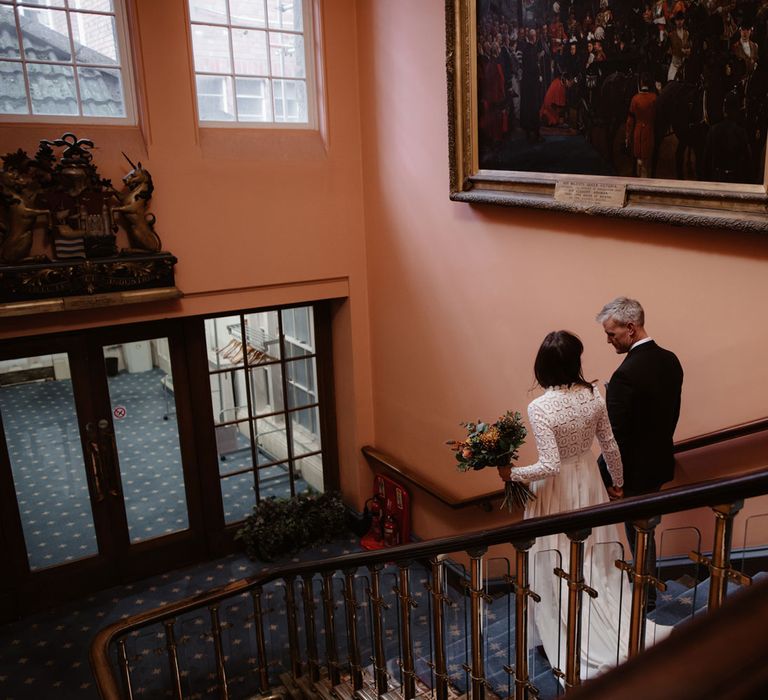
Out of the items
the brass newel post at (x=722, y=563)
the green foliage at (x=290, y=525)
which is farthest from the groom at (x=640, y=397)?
the green foliage at (x=290, y=525)

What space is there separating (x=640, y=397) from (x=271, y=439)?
464 cm

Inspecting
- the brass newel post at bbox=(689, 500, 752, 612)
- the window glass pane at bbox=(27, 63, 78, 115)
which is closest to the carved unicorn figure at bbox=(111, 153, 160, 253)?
the window glass pane at bbox=(27, 63, 78, 115)

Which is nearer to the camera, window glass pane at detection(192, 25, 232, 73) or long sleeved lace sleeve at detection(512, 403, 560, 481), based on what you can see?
long sleeved lace sleeve at detection(512, 403, 560, 481)

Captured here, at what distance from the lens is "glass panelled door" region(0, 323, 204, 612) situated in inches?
253

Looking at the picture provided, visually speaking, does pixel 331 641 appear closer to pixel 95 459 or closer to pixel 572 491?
pixel 572 491

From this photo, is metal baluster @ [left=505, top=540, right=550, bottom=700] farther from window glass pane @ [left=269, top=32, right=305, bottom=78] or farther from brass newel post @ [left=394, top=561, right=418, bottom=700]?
window glass pane @ [left=269, top=32, right=305, bottom=78]

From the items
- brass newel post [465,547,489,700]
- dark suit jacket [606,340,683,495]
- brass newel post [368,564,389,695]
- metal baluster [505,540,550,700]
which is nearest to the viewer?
metal baluster [505,540,550,700]

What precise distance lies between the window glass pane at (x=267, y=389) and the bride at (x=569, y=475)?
163 inches

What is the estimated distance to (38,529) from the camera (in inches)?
263

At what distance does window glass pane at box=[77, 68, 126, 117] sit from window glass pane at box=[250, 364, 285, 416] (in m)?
2.70

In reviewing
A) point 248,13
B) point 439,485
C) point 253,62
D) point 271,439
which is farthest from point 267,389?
point 248,13

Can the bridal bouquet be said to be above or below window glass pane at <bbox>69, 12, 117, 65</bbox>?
below

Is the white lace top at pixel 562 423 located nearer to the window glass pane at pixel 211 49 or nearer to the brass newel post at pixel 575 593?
the brass newel post at pixel 575 593

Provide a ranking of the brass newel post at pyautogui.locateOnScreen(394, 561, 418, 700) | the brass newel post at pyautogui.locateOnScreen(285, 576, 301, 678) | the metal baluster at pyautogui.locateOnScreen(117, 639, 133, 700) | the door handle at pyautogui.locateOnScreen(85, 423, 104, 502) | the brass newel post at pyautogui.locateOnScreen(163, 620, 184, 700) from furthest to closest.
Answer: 1. the door handle at pyautogui.locateOnScreen(85, 423, 104, 502)
2. the brass newel post at pyautogui.locateOnScreen(285, 576, 301, 678)
3. the brass newel post at pyautogui.locateOnScreen(163, 620, 184, 700)
4. the metal baluster at pyautogui.locateOnScreen(117, 639, 133, 700)
5. the brass newel post at pyautogui.locateOnScreen(394, 561, 418, 700)
